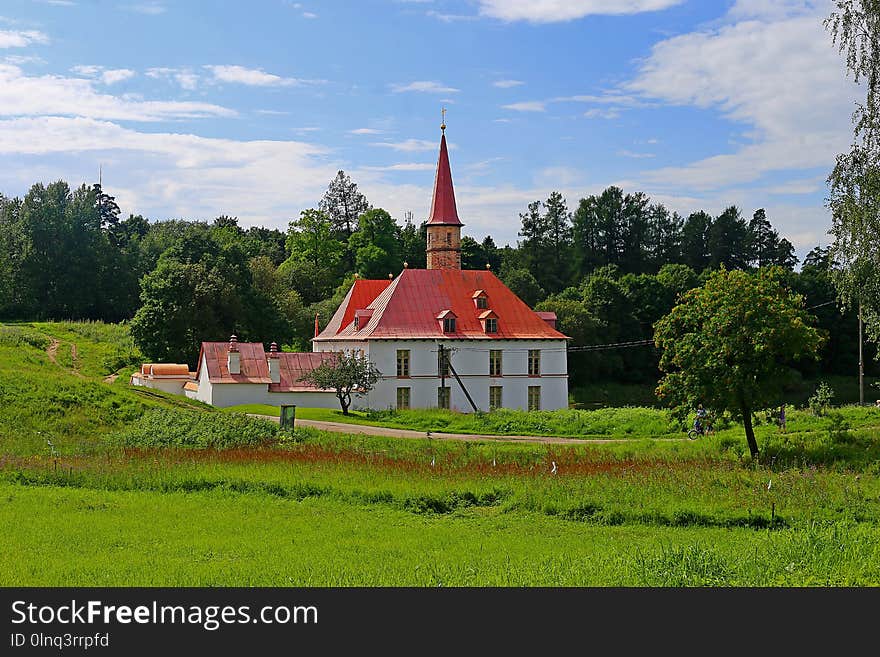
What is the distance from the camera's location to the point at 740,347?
93.4 ft

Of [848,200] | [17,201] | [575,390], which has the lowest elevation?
[575,390]

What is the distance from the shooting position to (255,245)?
353 ft

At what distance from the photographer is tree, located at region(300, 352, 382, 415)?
4769cm

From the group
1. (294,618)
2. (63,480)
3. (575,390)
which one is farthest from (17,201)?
(294,618)

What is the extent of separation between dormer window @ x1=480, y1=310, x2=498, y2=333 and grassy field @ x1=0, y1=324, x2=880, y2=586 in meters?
21.9

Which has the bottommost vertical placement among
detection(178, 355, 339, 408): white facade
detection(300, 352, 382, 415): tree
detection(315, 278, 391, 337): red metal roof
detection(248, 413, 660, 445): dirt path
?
detection(248, 413, 660, 445): dirt path

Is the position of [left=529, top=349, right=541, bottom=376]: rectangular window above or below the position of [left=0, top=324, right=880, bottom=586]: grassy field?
above

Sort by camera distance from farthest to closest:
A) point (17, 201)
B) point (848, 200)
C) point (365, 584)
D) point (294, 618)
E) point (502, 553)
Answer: point (17, 201), point (848, 200), point (502, 553), point (365, 584), point (294, 618)

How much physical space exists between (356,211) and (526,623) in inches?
4202

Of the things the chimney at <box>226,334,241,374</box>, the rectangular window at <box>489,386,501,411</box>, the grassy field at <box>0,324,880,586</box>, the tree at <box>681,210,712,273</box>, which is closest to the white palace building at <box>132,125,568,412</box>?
the rectangular window at <box>489,386,501,411</box>

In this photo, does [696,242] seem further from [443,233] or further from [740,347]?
[740,347]

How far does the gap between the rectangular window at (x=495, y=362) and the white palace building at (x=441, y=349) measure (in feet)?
0.20

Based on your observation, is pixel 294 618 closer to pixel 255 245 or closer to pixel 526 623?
pixel 526 623

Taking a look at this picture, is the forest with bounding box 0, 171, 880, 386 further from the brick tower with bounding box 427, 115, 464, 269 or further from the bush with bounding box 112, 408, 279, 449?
the bush with bounding box 112, 408, 279, 449
